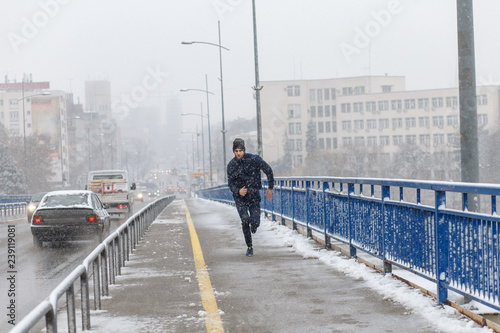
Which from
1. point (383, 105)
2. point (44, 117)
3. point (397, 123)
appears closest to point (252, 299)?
point (383, 105)

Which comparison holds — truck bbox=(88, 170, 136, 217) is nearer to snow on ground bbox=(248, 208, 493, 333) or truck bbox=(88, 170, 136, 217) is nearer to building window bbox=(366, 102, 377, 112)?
snow on ground bbox=(248, 208, 493, 333)

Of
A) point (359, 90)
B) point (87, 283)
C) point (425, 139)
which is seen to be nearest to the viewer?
point (87, 283)

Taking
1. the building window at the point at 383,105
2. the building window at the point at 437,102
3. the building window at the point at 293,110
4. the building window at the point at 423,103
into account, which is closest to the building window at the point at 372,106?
the building window at the point at 383,105

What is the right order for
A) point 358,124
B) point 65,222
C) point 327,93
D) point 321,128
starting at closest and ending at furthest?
point 65,222 → point 358,124 → point 327,93 → point 321,128

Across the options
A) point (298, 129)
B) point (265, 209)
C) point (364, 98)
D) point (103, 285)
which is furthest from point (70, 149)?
point (103, 285)

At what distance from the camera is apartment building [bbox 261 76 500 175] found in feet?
445

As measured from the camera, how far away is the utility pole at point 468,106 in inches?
400

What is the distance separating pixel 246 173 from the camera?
1197cm

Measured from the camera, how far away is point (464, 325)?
620 cm

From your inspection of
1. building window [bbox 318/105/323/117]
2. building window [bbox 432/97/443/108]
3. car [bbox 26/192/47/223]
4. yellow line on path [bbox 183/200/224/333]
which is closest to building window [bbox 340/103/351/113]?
building window [bbox 318/105/323/117]

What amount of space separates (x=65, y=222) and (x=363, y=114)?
127 meters

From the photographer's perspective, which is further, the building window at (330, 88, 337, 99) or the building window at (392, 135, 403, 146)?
the building window at (330, 88, 337, 99)

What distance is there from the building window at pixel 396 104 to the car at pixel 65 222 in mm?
125908

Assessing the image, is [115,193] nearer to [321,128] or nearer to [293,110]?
[293,110]
